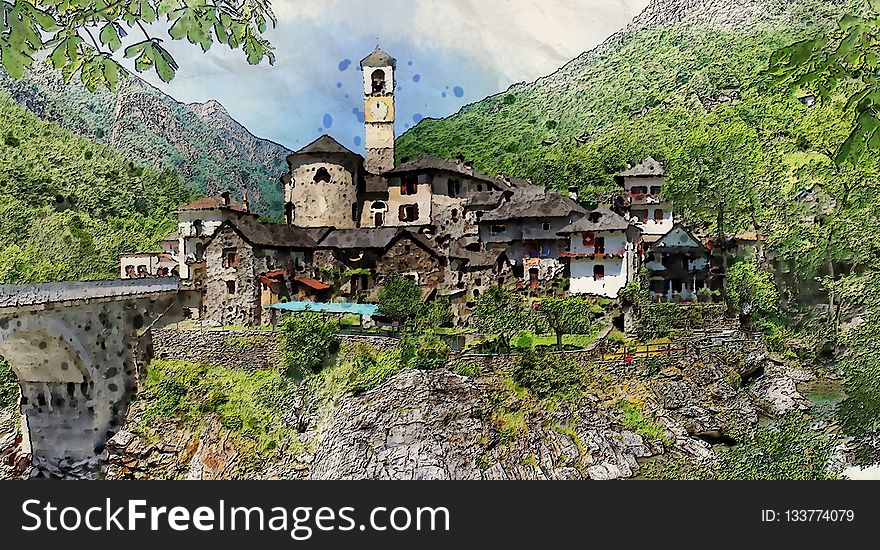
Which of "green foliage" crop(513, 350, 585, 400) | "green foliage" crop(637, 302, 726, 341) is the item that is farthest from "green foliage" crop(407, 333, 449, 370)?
"green foliage" crop(637, 302, 726, 341)

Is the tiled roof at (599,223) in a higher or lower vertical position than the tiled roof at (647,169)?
lower

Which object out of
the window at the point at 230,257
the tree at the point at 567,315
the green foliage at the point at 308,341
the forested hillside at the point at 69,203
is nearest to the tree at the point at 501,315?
the tree at the point at 567,315

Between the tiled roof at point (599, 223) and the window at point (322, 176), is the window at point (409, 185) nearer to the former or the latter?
the window at point (322, 176)

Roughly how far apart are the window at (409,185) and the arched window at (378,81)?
1.75m

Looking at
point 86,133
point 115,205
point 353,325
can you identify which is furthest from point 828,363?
point 86,133

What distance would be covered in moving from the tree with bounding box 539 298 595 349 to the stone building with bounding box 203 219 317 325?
12.0 feet

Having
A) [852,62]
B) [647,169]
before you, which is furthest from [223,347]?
[852,62]

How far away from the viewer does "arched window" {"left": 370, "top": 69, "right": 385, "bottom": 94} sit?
10.4 m

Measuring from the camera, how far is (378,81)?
419 inches

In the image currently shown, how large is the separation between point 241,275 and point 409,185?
3.37 metres

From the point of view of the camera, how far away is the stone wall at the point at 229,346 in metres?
9.81

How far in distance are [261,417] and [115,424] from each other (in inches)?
84.6

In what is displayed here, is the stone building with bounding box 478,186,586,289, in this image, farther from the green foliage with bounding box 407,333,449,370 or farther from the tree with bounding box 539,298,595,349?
the green foliage with bounding box 407,333,449,370

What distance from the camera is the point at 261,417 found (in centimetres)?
975
